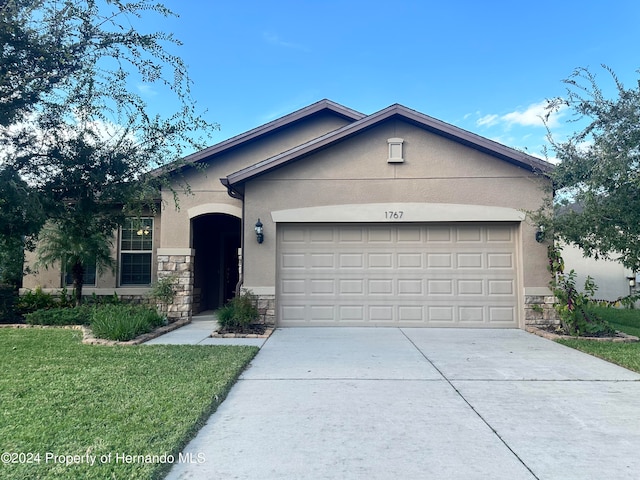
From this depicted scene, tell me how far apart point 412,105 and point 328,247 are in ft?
12.7

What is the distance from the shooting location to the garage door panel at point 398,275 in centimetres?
979

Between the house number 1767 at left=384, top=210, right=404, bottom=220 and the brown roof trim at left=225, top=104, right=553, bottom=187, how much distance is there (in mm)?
2033

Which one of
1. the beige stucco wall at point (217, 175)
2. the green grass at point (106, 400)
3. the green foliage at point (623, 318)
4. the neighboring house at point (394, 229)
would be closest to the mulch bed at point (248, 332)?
the neighboring house at point (394, 229)

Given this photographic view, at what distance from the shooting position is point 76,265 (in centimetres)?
1095

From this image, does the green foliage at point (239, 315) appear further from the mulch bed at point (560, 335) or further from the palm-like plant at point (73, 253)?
the mulch bed at point (560, 335)

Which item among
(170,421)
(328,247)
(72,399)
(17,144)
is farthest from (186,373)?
(328,247)

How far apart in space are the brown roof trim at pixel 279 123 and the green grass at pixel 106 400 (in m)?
6.19

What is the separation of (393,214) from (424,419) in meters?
6.22

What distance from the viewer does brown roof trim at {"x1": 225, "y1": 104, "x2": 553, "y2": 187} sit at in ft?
31.1

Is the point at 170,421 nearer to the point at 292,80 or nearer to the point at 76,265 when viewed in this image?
the point at 76,265

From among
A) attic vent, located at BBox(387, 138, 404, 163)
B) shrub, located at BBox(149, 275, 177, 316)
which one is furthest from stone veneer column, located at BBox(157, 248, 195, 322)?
attic vent, located at BBox(387, 138, 404, 163)

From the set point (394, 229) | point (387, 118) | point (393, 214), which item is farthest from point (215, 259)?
point (387, 118)

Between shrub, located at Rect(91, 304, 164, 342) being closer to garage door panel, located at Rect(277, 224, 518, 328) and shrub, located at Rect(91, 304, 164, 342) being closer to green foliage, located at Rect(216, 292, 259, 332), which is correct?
green foliage, located at Rect(216, 292, 259, 332)

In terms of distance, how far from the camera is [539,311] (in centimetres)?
950
